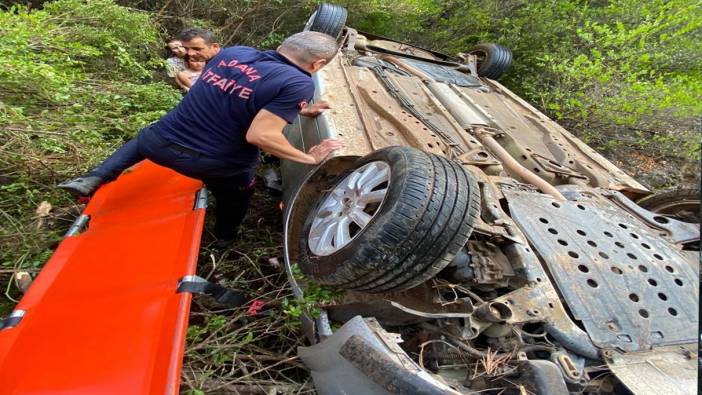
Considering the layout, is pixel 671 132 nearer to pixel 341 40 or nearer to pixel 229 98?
pixel 341 40

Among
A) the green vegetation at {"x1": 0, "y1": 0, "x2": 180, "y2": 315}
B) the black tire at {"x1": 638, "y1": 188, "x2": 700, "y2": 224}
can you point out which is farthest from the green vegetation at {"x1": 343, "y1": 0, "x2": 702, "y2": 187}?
the green vegetation at {"x1": 0, "y1": 0, "x2": 180, "y2": 315}

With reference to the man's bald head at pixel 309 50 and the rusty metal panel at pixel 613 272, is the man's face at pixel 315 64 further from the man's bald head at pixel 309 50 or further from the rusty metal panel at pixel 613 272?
the rusty metal panel at pixel 613 272

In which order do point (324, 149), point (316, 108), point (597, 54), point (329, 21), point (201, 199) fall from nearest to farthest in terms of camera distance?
point (324, 149) → point (201, 199) → point (316, 108) → point (329, 21) → point (597, 54)

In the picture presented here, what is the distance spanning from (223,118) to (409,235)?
3.87 ft

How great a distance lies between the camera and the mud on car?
1565 mm

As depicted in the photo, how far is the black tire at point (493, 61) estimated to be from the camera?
5020mm

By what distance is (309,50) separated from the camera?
2080mm

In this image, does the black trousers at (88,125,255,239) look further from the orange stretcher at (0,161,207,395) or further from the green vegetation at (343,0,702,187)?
the green vegetation at (343,0,702,187)

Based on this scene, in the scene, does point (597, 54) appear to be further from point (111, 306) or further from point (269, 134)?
point (111, 306)

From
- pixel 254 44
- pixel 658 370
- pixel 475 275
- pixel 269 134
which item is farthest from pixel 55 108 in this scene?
pixel 658 370

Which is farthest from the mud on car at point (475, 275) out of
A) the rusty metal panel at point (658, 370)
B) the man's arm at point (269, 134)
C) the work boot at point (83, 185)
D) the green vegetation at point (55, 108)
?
the green vegetation at point (55, 108)

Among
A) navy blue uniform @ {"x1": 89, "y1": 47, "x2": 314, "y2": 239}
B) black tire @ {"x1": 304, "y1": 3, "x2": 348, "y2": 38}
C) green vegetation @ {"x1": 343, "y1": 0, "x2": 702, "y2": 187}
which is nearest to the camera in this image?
navy blue uniform @ {"x1": 89, "y1": 47, "x2": 314, "y2": 239}

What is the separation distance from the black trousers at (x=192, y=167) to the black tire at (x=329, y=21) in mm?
2331

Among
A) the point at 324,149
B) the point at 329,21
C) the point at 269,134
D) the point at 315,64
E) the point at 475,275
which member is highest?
the point at 329,21
